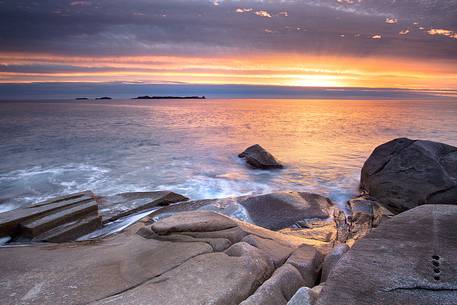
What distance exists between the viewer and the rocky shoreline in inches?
116

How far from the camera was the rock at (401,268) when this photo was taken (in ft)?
8.77

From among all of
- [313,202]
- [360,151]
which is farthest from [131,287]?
[360,151]

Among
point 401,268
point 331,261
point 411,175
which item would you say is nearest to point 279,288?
point 331,261

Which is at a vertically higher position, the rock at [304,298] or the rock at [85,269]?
the rock at [304,298]

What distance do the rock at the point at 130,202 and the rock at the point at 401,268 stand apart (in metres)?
5.95

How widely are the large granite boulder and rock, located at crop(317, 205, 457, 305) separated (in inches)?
29.5

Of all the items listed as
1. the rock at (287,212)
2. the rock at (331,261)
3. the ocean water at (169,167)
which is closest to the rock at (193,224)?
the rock at (331,261)

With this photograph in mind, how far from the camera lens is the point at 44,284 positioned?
3.84 metres

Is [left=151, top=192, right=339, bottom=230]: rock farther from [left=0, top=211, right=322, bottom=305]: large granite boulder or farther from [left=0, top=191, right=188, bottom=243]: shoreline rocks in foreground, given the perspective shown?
[left=0, top=211, right=322, bottom=305]: large granite boulder

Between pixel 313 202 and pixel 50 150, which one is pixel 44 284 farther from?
pixel 50 150

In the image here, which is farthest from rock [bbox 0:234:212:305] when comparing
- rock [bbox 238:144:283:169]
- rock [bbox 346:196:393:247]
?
rock [bbox 238:144:283:169]

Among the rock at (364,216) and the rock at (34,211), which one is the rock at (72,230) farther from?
the rock at (364,216)

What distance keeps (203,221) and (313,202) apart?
182 inches

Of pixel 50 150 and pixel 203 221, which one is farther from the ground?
pixel 203 221
